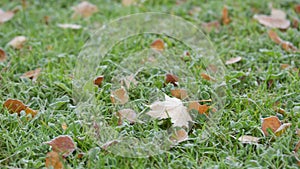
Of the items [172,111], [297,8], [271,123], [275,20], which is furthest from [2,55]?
[297,8]

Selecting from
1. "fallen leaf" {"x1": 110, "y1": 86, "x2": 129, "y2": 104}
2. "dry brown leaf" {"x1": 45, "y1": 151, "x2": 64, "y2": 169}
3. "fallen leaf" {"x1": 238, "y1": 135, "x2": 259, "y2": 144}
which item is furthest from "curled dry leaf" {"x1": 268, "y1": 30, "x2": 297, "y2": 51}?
"dry brown leaf" {"x1": 45, "y1": 151, "x2": 64, "y2": 169}

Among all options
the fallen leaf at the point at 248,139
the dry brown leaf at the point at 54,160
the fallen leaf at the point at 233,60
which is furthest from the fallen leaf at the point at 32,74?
the fallen leaf at the point at 248,139

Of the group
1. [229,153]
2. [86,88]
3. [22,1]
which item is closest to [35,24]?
[22,1]

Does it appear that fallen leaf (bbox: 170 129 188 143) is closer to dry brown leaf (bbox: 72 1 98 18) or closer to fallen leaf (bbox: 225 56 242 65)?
fallen leaf (bbox: 225 56 242 65)

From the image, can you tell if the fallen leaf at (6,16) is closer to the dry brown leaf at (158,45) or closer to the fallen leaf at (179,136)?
the dry brown leaf at (158,45)

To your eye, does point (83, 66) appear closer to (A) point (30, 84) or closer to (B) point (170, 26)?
(A) point (30, 84)

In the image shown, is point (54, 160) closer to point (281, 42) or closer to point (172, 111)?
point (172, 111)
